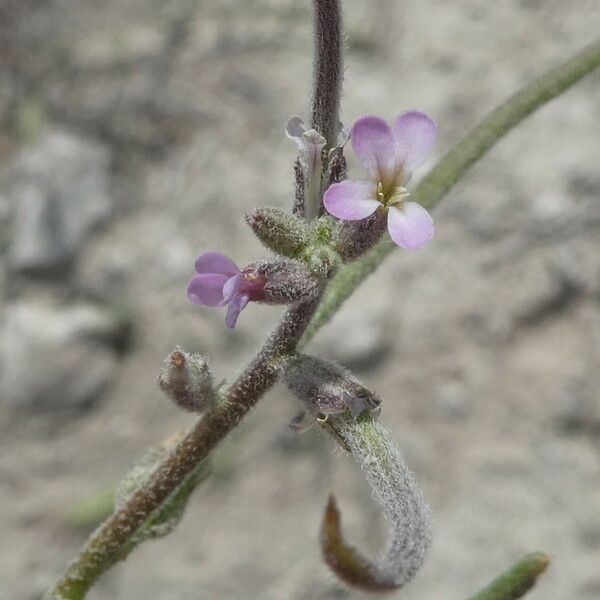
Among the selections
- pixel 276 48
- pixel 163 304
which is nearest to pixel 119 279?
pixel 163 304

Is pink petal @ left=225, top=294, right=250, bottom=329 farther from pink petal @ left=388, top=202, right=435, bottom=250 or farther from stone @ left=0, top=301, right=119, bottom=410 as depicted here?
stone @ left=0, top=301, right=119, bottom=410

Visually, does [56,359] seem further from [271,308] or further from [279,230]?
[279,230]

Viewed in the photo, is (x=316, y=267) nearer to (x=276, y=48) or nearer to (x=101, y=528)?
(x=101, y=528)

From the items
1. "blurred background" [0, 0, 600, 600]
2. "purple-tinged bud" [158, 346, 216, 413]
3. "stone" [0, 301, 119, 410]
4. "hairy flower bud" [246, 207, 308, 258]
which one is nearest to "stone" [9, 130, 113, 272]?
"blurred background" [0, 0, 600, 600]

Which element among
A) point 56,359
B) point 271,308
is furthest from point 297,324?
point 56,359

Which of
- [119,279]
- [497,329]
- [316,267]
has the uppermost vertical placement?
[119,279]

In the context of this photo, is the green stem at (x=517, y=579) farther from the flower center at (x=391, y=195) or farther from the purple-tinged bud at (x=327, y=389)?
the flower center at (x=391, y=195)
